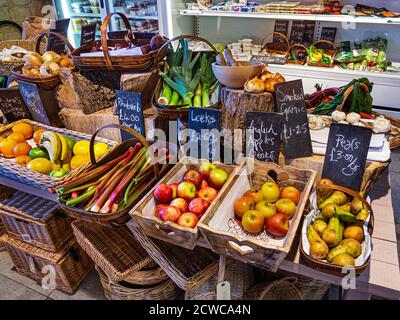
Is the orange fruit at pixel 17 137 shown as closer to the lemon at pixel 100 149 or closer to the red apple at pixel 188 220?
the lemon at pixel 100 149

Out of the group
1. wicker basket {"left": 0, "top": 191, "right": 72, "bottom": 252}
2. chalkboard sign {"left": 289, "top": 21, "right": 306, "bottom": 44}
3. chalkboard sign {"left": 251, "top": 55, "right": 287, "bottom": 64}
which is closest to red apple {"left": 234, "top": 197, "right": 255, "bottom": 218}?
wicker basket {"left": 0, "top": 191, "right": 72, "bottom": 252}

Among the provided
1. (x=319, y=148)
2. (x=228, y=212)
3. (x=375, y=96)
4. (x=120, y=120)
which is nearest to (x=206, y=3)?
(x=375, y=96)

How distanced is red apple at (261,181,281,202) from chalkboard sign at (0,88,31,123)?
5.13ft

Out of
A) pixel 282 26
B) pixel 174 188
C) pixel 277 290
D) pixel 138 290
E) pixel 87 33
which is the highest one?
pixel 87 33

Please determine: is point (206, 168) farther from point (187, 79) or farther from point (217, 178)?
point (187, 79)

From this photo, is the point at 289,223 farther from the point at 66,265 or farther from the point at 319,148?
the point at 66,265

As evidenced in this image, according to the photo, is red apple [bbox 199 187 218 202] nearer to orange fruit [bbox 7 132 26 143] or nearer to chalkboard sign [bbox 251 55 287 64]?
orange fruit [bbox 7 132 26 143]

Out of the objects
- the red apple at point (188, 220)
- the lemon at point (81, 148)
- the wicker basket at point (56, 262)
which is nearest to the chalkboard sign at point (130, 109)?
the lemon at point (81, 148)

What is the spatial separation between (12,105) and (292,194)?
5.73ft

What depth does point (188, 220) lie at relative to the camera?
1084 millimetres

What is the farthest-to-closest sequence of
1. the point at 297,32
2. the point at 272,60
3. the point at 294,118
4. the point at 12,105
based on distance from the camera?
the point at 297,32, the point at 272,60, the point at 12,105, the point at 294,118

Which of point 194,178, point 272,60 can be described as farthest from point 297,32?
point 194,178

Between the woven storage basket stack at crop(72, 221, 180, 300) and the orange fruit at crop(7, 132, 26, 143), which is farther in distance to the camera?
the orange fruit at crop(7, 132, 26, 143)

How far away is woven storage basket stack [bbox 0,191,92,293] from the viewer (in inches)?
66.2
